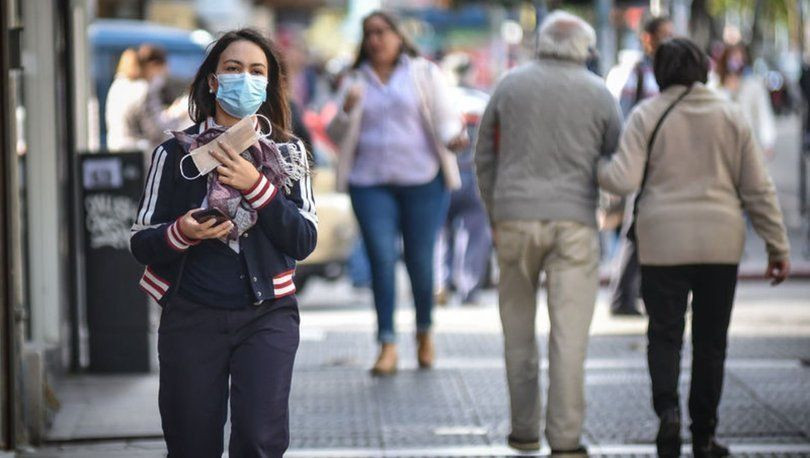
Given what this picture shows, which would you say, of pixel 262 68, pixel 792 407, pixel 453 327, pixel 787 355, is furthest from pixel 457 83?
pixel 262 68

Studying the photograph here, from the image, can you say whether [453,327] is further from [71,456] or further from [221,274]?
[221,274]

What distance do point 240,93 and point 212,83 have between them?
0.50 feet

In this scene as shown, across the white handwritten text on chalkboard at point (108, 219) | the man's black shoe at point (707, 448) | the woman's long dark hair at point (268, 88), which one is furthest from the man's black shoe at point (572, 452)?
the white handwritten text on chalkboard at point (108, 219)

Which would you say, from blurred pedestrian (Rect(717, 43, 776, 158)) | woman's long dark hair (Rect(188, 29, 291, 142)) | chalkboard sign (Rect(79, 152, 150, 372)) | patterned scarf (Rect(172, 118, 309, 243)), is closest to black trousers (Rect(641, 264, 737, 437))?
woman's long dark hair (Rect(188, 29, 291, 142))

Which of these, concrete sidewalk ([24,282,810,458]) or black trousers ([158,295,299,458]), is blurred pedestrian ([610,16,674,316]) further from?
black trousers ([158,295,299,458])

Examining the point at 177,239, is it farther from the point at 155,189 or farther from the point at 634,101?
the point at 634,101

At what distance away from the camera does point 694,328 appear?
22.5 ft

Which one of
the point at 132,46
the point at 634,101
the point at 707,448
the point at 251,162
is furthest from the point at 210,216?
the point at 132,46

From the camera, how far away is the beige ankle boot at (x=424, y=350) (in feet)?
30.8

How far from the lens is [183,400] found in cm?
477

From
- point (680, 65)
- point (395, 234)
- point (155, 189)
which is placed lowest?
point (395, 234)

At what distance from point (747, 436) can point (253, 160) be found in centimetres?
356

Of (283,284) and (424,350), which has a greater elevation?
(283,284)

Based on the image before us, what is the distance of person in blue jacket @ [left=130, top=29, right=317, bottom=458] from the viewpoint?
4742mm
